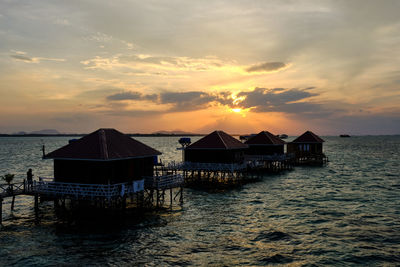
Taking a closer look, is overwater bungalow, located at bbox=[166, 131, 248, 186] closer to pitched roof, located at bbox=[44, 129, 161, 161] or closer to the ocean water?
the ocean water

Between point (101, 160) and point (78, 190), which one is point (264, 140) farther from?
point (78, 190)

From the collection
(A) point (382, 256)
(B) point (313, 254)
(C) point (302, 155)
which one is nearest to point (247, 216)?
(B) point (313, 254)

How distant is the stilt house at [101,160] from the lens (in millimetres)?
27391

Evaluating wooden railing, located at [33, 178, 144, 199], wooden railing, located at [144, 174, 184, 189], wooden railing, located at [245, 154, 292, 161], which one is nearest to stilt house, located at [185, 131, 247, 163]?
wooden railing, located at [245, 154, 292, 161]

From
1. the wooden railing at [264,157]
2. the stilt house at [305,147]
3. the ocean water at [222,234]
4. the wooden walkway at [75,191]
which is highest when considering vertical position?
the stilt house at [305,147]

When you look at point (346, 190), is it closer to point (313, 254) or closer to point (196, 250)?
point (313, 254)

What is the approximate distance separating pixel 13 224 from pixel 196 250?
55.1ft

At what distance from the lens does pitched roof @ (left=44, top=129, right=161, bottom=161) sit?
27473 mm

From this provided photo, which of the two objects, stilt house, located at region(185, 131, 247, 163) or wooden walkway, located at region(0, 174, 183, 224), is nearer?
wooden walkway, located at region(0, 174, 183, 224)

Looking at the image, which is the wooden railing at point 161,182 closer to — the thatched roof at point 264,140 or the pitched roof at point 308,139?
the thatched roof at point 264,140

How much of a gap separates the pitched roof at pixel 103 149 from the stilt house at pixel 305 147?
174 ft

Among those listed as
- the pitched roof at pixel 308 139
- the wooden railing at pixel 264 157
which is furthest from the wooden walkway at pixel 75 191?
the pitched roof at pixel 308 139

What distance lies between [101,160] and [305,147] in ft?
201

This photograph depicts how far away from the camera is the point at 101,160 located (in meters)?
26.4
